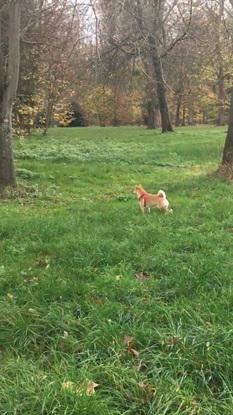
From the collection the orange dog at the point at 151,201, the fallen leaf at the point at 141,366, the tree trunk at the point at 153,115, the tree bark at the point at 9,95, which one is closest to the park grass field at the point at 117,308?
the fallen leaf at the point at 141,366

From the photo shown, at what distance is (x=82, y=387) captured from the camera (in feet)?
12.1

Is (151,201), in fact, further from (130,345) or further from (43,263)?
(130,345)

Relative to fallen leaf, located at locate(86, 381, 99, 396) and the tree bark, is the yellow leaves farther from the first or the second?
the tree bark

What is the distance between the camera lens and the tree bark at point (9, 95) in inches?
432

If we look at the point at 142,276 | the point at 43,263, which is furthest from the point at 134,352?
the point at 43,263

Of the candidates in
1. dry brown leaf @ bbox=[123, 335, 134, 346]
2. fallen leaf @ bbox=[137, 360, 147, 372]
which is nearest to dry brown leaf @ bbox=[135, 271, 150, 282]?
dry brown leaf @ bbox=[123, 335, 134, 346]

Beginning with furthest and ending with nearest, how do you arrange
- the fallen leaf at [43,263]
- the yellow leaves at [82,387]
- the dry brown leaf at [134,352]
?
1. the fallen leaf at [43,263]
2. the dry brown leaf at [134,352]
3. the yellow leaves at [82,387]

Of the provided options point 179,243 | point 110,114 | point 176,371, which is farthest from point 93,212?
point 110,114

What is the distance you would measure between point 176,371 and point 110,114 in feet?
153

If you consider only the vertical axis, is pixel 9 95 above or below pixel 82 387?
above

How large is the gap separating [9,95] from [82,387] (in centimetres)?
837

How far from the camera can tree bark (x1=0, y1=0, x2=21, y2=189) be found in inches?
432

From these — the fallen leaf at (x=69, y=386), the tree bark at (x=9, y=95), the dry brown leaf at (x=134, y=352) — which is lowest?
the dry brown leaf at (x=134, y=352)

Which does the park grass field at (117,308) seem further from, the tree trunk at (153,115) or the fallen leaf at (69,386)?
the tree trunk at (153,115)
